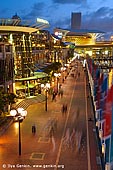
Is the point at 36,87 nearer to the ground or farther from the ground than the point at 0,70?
nearer to the ground

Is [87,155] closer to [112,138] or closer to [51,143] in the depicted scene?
[51,143]

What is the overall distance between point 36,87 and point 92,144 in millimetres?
35867

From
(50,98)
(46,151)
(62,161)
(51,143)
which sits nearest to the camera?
(62,161)

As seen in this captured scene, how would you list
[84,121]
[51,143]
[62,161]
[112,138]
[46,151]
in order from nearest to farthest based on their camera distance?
[112,138]
[62,161]
[46,151]
[51,143]
[84,121]

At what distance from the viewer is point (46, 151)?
102ft

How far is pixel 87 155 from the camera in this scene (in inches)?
1165

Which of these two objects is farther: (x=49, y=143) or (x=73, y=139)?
(x=73, y=139)

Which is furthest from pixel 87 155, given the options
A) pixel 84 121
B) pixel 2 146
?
pixel 84 121

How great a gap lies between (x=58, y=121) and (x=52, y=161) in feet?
47.9

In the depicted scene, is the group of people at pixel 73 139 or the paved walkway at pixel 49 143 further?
the group of people at pixel 73 139

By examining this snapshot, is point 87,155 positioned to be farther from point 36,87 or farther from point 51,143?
point 36,87

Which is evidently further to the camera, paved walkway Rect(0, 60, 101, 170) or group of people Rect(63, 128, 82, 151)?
group of people Rect(63, 128, 82, 151)

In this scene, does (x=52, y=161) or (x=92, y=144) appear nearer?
(x=52, y=161)

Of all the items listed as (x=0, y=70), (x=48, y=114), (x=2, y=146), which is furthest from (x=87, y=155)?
(x=0, y=70)
